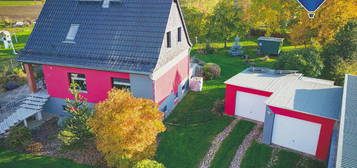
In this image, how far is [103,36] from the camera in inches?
640

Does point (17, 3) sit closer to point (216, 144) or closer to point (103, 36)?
point (103, 36)

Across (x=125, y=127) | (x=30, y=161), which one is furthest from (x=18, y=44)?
(x=125, y=127)

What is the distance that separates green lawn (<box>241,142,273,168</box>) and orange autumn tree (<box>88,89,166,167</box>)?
4.98 metres

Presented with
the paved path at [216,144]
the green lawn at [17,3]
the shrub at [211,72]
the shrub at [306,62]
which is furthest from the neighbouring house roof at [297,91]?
the green lawn at [17,3]

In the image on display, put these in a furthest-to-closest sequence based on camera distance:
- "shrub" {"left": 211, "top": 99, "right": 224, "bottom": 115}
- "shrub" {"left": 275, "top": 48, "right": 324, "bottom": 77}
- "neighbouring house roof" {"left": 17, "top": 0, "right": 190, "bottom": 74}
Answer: "shrub" {"left": 275, "top": 48, "right": 324, "bottom": 77}, "shrub" {"left": 211, "top": 99, "right": 224, "bottom": 115}, "neighbouring house roof" {"left": 17, "top": 0, "right": 190, "bottom": 74}

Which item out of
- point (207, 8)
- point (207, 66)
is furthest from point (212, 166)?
point (207, 8)

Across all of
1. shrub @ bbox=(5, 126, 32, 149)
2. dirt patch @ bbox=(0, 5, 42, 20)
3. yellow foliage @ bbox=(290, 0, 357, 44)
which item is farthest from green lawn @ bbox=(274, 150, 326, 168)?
dirt patch @ bbox=(0, 5, 42, 20)

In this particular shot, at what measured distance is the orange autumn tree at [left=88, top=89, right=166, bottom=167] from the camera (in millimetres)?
10727

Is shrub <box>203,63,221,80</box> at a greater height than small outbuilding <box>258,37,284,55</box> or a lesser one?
lesser

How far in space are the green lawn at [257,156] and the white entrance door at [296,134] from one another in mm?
855

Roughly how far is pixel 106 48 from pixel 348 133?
42.8 feet

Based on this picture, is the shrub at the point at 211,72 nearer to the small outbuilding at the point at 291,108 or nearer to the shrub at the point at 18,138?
the small outbuilding at the point at 291,108

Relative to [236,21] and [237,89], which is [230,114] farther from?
[236,21]

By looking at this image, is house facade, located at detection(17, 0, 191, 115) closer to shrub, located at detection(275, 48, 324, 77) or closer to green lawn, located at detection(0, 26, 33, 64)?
shrub, located at detection(275, 48, 324, 77)
